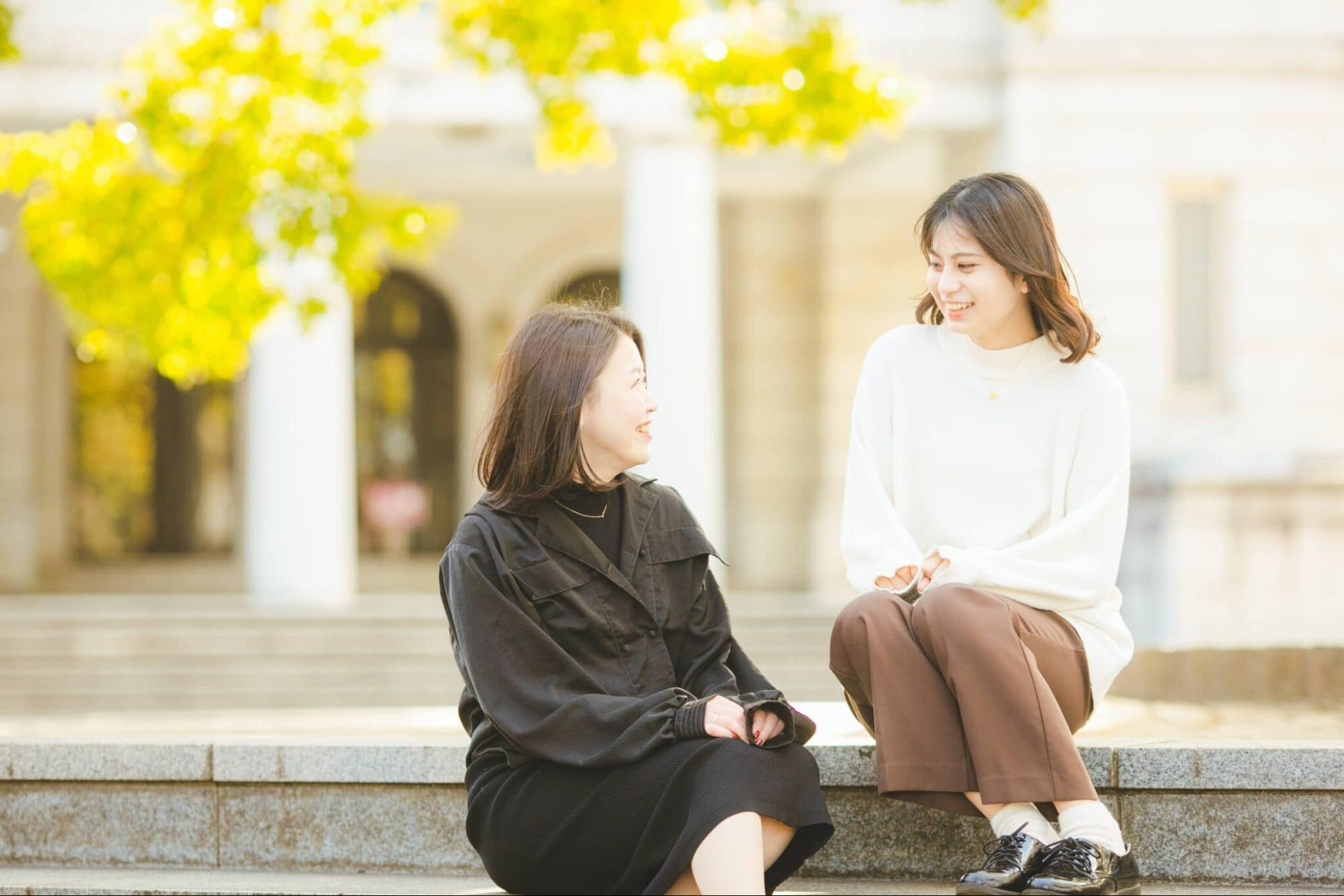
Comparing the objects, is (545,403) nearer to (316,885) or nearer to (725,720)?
(725,720)

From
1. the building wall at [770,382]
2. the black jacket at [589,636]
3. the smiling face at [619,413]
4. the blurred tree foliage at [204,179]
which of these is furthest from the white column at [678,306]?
the smiling face at [619,413]

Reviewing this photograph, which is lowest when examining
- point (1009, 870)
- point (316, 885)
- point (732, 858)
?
point (316, 885)

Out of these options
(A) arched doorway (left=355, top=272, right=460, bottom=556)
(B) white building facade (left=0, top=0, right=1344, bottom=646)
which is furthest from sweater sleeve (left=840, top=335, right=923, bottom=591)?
(A) arched doorway (left=355, top=272, right=460, bottom=556)

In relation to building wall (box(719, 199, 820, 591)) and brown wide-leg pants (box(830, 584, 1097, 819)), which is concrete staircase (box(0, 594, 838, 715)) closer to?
building wall (box(719, 199, 820, 591))

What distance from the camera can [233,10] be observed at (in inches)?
315

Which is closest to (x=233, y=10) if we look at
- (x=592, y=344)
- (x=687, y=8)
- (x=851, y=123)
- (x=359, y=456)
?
(x=687, y=8)

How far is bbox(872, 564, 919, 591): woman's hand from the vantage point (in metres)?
3.55

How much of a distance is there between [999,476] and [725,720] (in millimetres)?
985

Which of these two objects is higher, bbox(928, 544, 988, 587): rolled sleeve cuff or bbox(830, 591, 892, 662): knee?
bbox(928, 544, 988, 587): rolled sleeve cuff

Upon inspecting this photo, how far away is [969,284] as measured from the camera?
3588 millimetres

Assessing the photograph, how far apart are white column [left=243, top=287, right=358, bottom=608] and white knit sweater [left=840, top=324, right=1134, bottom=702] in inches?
407

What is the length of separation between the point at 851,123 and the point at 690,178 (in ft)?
18.4

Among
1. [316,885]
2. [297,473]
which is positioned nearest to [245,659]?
[297,473]

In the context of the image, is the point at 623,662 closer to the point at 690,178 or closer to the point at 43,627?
the point at 43,627
